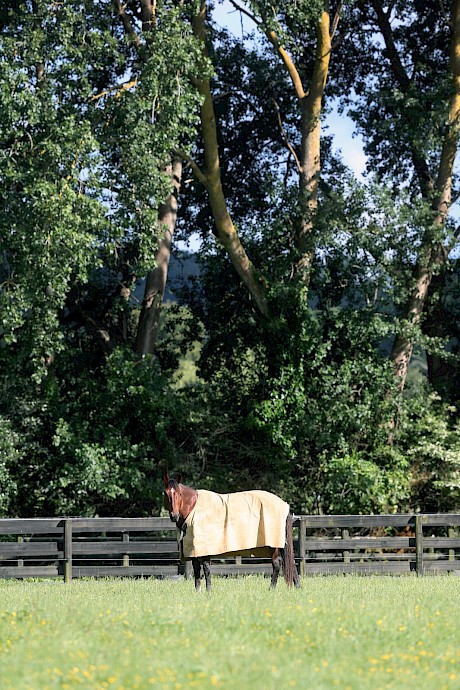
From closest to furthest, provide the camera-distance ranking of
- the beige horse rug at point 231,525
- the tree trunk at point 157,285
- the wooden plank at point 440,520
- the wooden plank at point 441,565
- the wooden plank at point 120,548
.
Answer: the beige horse rug at point 231,525, the wooden plank at point 120,548, the wooden plank at point 440,520, the wooden plank at point 441,565, the tree trunk at point 157,285

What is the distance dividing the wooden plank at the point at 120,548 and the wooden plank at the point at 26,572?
528mm

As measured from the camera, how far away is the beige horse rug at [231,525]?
1248 centimetres

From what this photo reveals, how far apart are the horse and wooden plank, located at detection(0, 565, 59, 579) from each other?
5367 millimetres

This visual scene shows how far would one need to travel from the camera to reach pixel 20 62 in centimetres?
2077

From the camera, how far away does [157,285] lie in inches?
982

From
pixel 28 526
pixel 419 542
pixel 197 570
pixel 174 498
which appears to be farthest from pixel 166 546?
pixel 174 498

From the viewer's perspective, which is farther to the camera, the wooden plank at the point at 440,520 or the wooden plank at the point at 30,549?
the wooden plank at the point at 440,520

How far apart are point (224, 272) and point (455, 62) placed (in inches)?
294

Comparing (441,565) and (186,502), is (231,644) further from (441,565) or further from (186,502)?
(441,565)

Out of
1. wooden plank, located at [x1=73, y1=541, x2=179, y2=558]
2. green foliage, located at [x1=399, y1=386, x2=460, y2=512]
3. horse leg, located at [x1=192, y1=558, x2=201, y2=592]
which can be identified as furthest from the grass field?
green foliage, located at [x1=399, y1=386, x2=460, y2=512]

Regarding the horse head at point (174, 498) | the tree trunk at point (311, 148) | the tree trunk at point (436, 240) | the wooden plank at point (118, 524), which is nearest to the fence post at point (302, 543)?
the wooden plank at point (118, 524)

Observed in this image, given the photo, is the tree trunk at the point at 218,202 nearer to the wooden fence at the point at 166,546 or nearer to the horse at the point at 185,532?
the wooden fence at the point at 166,546

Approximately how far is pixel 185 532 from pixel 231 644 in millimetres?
4474

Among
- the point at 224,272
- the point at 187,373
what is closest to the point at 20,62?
the point at 224,272
